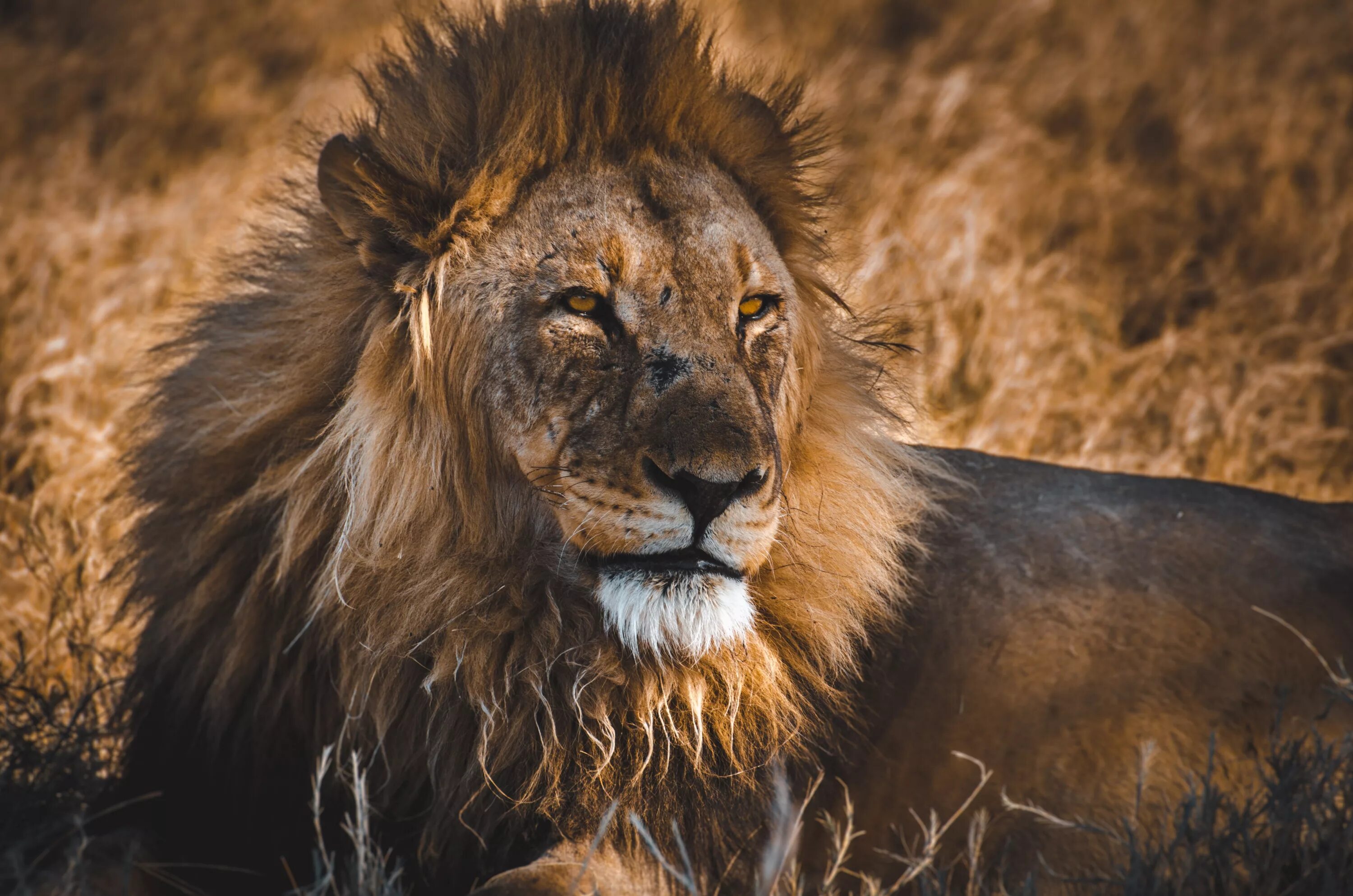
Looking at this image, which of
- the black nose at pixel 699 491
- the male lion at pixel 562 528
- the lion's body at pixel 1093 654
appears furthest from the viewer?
the lion's body at pixel 1093 654

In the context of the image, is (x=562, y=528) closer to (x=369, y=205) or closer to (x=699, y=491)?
(x=699, y=491)

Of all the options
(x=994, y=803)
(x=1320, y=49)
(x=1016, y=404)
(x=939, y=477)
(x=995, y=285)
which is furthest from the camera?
(x=1320, y=49)

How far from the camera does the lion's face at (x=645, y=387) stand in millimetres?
2455

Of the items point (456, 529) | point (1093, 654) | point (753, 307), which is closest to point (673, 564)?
point (456, 529)

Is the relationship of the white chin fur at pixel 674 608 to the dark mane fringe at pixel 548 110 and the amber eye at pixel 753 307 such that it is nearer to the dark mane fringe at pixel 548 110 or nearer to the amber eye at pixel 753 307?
the amber eye at pixel 753 307

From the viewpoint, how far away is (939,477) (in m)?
3.54

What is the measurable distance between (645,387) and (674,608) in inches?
16.6

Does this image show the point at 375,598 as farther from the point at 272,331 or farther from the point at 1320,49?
the point at 1320,49

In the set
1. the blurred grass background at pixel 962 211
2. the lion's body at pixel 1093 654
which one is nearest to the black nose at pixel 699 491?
the lion's body at pixel 1093 654

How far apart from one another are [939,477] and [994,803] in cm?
87

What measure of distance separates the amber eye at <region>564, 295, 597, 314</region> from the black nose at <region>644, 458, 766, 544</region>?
0.38 m

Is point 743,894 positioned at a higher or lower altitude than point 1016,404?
lower

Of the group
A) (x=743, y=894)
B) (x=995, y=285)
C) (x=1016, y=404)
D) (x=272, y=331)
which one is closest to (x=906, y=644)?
(x=743, y=894)

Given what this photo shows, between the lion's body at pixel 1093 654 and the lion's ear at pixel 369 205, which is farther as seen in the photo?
the lion's body at pixel 1093 654
